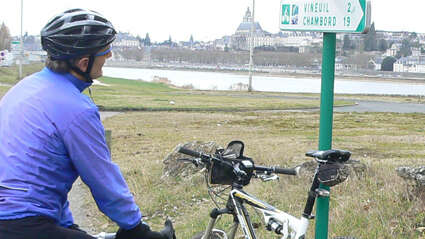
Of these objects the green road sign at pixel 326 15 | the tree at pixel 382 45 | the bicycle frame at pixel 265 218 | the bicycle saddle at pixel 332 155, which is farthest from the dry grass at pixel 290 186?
the tree at pixel 382 45

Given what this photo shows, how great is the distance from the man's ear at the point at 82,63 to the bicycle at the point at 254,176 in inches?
48.9

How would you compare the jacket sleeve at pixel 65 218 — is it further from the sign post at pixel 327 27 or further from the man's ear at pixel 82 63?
the sign post at pixel 327 27

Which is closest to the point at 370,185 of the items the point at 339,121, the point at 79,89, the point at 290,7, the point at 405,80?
the point at 290,7

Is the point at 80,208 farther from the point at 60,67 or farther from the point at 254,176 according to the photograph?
the point at 60,67

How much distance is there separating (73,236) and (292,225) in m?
1.50

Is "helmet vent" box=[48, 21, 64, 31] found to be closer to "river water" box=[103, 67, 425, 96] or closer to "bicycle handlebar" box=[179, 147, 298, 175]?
"bicycle handlebar" box=[179, 147, 298, 175]

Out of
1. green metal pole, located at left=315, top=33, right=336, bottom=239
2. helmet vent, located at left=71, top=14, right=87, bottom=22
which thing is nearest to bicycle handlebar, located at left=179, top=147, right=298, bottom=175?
green metal pole, located at left=315, top=33, right=336, bottom=239

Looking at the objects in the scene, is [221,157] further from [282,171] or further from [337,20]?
[337,20]

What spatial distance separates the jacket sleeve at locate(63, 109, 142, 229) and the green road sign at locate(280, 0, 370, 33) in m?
1.95

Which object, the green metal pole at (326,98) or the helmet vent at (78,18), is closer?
the helmet vent at (78,18)

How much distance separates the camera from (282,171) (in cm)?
412

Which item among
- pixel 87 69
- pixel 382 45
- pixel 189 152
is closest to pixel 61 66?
pixel 87 69

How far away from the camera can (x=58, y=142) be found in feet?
9.32

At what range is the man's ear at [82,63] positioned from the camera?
3.07 meters
